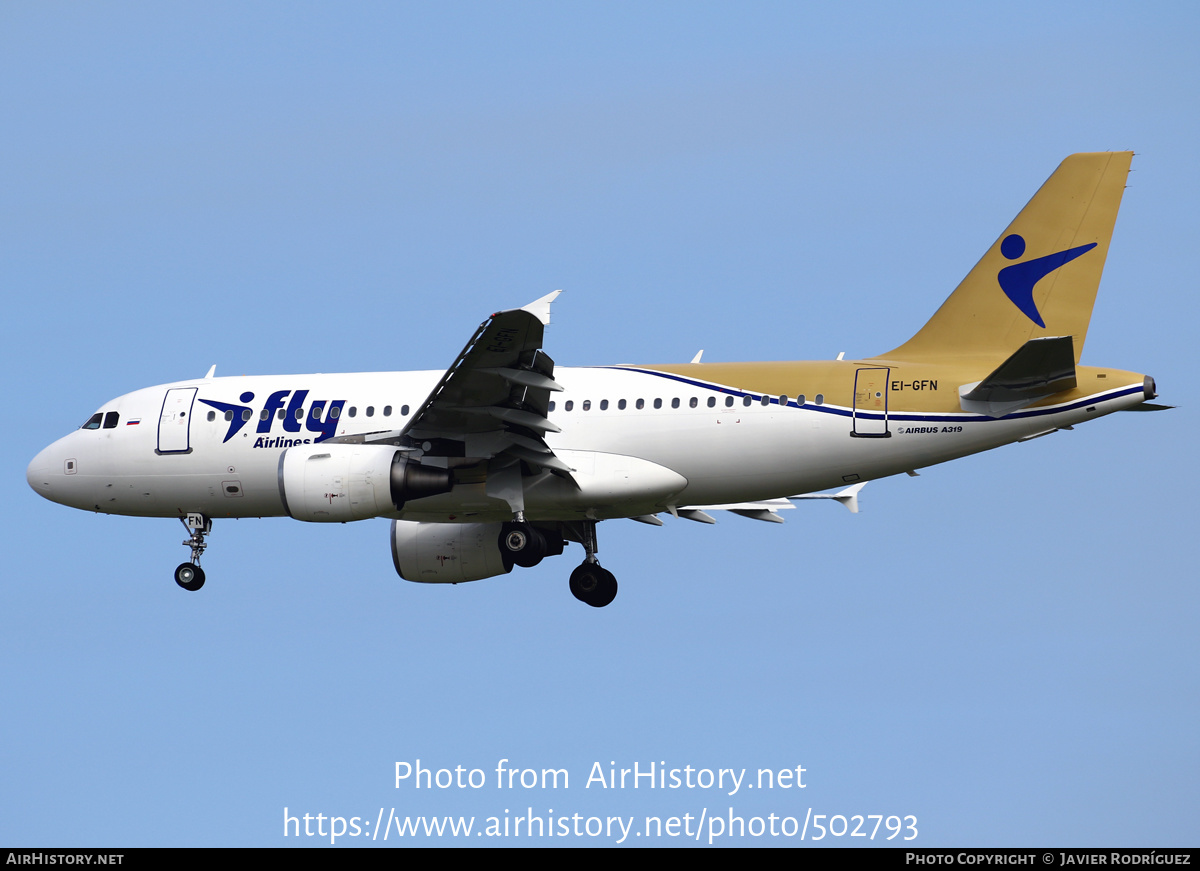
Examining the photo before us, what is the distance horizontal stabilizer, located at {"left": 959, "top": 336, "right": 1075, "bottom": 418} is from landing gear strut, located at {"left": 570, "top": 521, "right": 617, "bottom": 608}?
8.25 m

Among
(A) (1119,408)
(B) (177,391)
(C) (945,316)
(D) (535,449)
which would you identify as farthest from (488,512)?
(A) (1119,408)

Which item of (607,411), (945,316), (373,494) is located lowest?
(373,494)

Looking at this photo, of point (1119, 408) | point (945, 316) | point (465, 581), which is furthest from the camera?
point (465, 581)

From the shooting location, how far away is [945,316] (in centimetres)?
2741

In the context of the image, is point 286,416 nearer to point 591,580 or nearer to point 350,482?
point 350,482

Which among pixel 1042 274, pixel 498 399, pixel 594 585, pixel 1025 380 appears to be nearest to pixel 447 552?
pixel 594 585

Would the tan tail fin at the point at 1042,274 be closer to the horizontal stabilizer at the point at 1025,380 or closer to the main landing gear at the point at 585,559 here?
the horizontal stabilizer at the point at 1025,380

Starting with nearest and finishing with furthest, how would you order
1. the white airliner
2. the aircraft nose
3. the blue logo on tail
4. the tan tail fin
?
1. the white airliner
2. the tan tail fin
3. the blue logo on tail
4. the aircraft nose

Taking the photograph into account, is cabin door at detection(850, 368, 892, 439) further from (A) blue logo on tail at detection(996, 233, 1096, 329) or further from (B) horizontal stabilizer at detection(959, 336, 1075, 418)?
(A) blue logo on tail at detection(996, 233, 1096, 329)

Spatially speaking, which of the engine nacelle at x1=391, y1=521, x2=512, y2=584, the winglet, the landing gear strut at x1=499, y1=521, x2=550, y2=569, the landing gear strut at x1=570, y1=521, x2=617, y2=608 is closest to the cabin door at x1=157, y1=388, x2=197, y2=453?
the engine nacelle at x1=391, y1=521, x2=512, y2=584

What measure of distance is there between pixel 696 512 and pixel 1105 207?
411 inches

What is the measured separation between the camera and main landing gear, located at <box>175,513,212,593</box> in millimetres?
29922

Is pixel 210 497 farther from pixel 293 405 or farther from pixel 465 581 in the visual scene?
pixel 465 581

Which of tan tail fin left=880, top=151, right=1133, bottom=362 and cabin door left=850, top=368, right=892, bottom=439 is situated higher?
tan tail fin left=880, top=151, right=1133, bottom=362
